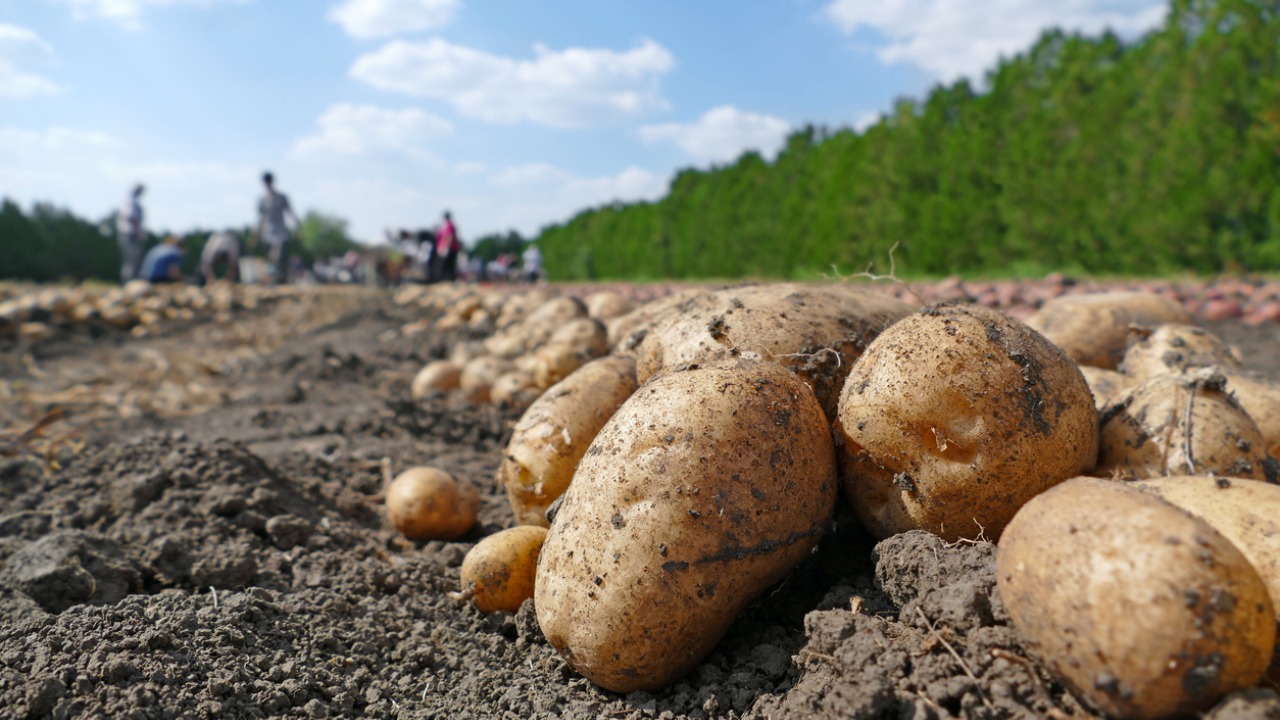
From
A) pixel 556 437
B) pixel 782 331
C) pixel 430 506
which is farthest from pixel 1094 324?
pixel 430 506

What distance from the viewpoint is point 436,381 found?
252 inches

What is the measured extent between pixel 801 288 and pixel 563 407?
1.02 metres

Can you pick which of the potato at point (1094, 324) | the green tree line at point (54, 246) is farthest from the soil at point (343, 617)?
the green tree line at point (54, 246)

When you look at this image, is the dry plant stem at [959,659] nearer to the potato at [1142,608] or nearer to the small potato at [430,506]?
the potato at [1142,608]

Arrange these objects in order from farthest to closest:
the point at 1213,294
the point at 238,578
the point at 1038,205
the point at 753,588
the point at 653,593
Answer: the point at 1038,205 → the point at 1213,294 → the point at 238,578 → the point at 753,588 → the point at 653,593

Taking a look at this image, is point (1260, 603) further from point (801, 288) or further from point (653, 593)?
point (801, 288)

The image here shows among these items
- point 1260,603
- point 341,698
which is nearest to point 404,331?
point 341,698

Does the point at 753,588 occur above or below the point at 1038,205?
below

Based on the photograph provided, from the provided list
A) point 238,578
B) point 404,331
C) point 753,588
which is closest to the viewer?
point 753,588

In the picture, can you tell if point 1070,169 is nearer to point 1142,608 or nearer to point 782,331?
point 782,331

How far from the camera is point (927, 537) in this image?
6.88 ft

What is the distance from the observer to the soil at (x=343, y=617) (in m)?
1.82

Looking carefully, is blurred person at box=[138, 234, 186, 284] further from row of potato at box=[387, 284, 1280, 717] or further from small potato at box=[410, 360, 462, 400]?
row of potato at box=[387, 284, 1280, 717]

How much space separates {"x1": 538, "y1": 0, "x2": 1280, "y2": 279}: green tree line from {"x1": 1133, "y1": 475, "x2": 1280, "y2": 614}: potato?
1127 centimetres
